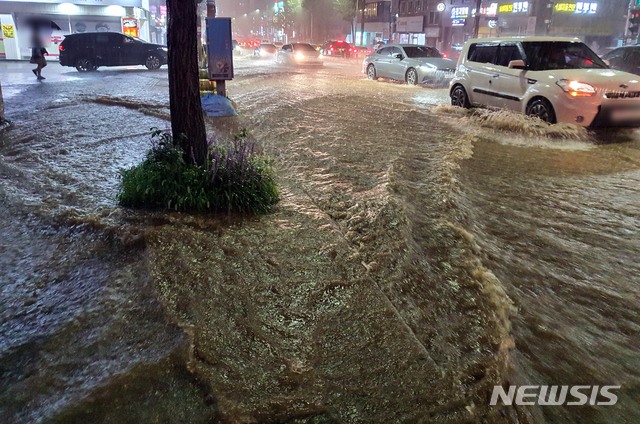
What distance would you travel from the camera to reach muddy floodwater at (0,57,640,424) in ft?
8.69

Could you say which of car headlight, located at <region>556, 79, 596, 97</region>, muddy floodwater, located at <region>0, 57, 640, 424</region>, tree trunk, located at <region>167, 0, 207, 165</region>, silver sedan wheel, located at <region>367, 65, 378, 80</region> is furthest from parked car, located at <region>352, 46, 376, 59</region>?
tree trunk, located at <region>167, 0, 207, 165</region>

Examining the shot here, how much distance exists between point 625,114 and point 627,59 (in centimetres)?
Answer: 854

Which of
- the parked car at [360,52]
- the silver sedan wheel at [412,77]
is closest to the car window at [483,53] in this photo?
the silver sedan wheel at [412,77]

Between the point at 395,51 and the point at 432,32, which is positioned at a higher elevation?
the point at 432,32

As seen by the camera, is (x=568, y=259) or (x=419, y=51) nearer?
(x=568, y=259)

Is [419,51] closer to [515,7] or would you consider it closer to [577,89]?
[577,89]

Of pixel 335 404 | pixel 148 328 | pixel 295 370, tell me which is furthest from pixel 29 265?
pixel 335 404

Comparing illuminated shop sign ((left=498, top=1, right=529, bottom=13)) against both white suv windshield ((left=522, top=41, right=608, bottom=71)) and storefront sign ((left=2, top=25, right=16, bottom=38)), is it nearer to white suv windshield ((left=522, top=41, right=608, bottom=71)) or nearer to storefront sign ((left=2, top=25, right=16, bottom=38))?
white suv windshield ((left=522, top=41, right=608, bottom=71))

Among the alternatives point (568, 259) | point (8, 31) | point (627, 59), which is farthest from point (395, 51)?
point (8, 31)

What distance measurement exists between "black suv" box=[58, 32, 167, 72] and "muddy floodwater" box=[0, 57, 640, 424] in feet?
56.8

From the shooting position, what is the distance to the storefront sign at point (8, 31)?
28.8 meters

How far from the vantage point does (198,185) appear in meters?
5.10

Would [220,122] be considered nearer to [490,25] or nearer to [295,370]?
[295,370]

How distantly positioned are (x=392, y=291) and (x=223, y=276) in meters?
1.38
